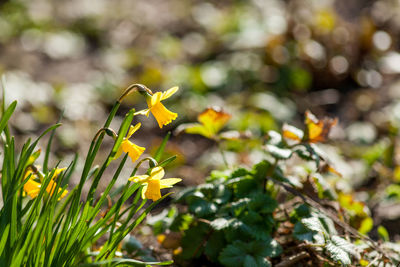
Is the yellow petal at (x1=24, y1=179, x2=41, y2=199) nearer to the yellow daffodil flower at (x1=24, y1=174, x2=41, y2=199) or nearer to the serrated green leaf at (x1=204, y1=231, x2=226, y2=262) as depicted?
the yellow daffodil flower at (x1=24, y1=174, x2=41, y2=199)

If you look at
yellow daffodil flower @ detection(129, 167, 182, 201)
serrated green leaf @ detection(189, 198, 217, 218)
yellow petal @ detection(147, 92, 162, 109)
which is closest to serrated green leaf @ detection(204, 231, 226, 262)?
serrated green leaf @ detection(189, 198, 217, 218)

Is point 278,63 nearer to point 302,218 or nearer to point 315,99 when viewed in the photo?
point 315,99

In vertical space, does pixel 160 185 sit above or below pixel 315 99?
above

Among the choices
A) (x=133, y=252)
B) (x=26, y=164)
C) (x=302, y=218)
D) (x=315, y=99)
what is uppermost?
(x=26, y=164)

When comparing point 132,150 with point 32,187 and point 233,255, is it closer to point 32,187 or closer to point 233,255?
point 32,187

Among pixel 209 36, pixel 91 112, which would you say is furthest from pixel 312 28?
pixel 91 112

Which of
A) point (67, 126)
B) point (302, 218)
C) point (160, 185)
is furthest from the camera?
point (67, 126)
